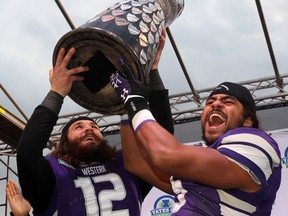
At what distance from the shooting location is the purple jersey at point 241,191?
155 cm

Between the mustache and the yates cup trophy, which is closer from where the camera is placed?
the yates cup trophy

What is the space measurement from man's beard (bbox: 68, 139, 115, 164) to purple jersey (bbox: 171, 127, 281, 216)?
0.73 metres

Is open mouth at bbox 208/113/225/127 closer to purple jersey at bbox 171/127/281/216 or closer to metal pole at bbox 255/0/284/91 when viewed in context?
purple jersey at bbox 171/127/281/216

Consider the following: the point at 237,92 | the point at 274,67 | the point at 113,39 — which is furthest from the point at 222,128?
the point at 274,67

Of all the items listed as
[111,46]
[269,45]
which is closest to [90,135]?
[111,46]

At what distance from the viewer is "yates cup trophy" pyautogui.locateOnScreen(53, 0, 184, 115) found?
1791mm

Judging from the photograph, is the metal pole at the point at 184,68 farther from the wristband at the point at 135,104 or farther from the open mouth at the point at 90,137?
the wristband at the point at 135,104

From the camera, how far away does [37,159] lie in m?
2.04

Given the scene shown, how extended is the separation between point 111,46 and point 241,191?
2.38ft

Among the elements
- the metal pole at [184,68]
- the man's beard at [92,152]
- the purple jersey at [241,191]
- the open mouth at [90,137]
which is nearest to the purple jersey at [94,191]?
the man's beard at [92,152]

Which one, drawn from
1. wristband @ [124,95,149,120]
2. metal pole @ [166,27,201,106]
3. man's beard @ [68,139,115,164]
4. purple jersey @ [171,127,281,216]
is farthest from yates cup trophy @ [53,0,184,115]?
metal pole @ [166,27,201,106]

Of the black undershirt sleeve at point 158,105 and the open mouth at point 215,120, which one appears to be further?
the black undershirt sleeve at point 158,105

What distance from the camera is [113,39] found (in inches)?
69.7

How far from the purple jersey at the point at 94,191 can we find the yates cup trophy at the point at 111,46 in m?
0.34
